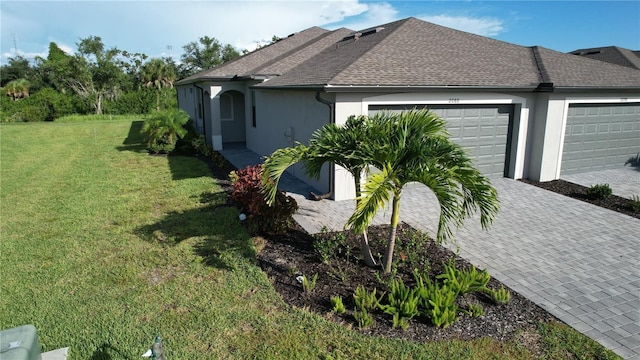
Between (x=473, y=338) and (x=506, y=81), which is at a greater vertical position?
(x=506, y=81)

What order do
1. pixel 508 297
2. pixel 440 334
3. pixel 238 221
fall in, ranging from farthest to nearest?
pixel 238 221, pixel 508 297, pixel 440 334

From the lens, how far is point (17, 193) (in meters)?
10.6

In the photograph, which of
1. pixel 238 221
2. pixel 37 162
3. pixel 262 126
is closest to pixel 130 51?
pixel 37 162

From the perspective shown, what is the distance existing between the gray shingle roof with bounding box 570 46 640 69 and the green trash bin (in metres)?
23.0

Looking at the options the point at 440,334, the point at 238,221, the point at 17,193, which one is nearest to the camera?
the point at 440,334

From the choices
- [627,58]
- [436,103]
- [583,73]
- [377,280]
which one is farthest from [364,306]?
[627,58]

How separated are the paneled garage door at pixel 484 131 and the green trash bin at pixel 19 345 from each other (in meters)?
9.27

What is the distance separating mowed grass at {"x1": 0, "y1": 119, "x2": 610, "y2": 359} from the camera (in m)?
4.21

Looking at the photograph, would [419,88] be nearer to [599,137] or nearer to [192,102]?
[599,137]

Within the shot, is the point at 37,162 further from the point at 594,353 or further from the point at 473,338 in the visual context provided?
the point at 594,353

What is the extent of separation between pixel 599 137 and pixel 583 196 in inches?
140

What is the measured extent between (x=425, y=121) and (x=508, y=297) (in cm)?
242

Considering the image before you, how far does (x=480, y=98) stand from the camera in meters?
10.7

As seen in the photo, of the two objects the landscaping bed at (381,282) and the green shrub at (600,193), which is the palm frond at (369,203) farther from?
the green shrub at (600,193)
